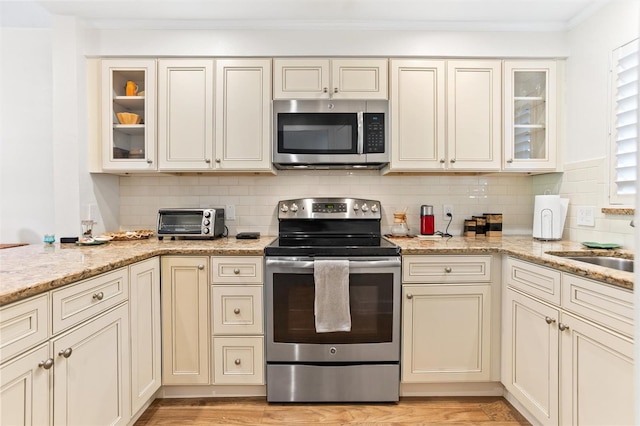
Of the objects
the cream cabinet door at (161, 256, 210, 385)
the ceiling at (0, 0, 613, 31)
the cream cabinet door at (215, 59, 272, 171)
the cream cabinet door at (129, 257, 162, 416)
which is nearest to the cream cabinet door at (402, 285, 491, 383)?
the cream cabinet door at (161, 256, 210, 385)

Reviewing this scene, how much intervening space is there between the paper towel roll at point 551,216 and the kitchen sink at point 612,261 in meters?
0.43

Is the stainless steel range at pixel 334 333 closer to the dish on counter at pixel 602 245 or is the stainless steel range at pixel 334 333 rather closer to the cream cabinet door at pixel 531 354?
the cream cabinet door at pixel 531 354

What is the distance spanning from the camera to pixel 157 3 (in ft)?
6.98

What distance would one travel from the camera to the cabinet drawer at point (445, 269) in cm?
203

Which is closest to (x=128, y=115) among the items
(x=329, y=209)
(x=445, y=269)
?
(x=329, y=209)

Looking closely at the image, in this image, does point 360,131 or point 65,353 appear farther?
point 360,131

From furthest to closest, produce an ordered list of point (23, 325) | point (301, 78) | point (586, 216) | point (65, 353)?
point (301, 78) < point (586, 216) < point (65, 353) < point (23, 325)

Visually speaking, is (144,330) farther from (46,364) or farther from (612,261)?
(612,261)

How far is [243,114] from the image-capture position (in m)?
2.33

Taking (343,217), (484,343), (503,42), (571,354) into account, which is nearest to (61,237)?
(343,217)

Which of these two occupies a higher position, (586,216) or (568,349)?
(586,216)

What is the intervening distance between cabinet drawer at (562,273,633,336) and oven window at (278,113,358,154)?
1.42 metres

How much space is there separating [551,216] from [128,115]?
2929mm

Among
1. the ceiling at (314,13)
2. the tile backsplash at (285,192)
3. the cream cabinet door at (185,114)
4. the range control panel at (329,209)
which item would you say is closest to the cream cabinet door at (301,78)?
the ceiling at (314,13)
